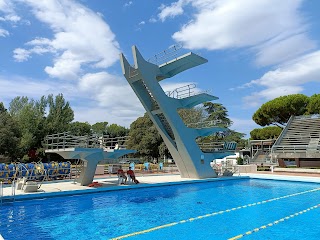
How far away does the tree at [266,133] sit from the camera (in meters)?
47.8

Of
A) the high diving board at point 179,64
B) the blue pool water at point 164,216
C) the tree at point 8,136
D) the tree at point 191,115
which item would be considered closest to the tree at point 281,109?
the tree at point 191,115

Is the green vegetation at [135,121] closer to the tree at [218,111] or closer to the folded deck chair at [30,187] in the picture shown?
the tree at [218,111]

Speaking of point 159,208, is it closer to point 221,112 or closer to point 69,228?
point 69,228

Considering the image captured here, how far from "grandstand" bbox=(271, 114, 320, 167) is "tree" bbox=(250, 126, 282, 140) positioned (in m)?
9.57

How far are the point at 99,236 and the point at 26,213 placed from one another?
12.6ft

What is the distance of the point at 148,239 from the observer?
7.20 m

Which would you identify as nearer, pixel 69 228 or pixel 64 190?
pixel 69 228

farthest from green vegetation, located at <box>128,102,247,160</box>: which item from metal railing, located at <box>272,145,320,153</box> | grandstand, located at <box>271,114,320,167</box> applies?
metal railing, located at <box>272,145,320,153</box>

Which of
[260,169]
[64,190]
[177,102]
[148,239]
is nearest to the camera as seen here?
[148,239]

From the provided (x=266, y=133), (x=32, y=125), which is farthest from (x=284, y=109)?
(x=32, y=125)

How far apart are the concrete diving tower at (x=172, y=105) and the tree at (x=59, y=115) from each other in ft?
74.8

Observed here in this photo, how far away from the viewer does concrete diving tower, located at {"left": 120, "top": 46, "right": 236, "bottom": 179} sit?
1720 cm

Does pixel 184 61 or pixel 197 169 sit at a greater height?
pixel 184 61

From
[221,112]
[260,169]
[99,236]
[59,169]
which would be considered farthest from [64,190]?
[221,112]
